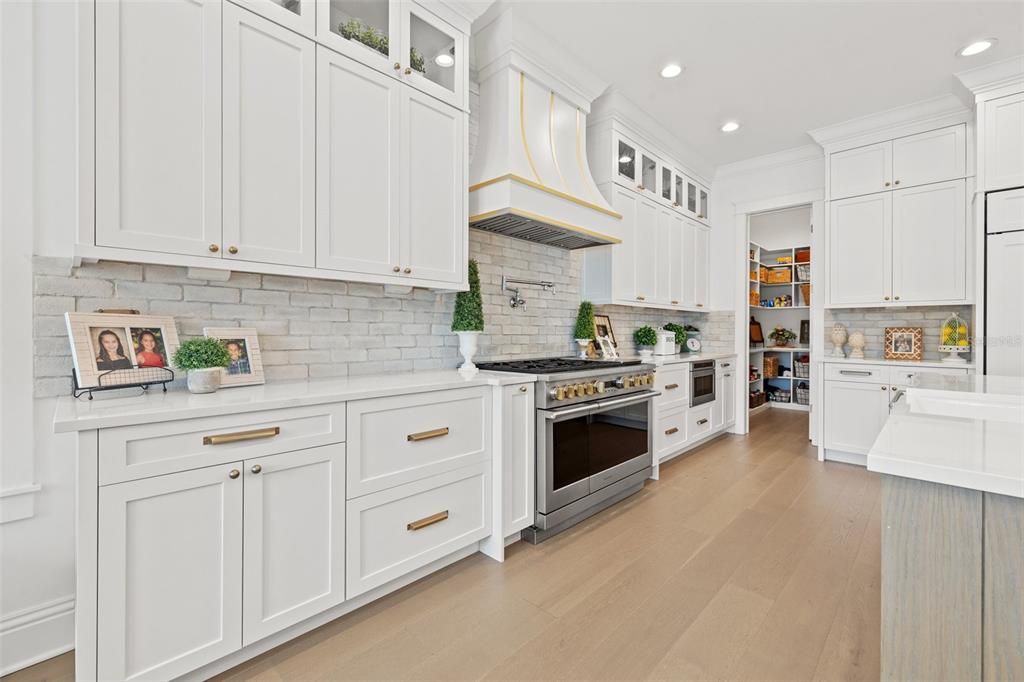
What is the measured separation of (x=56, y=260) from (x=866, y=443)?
17.3 ft

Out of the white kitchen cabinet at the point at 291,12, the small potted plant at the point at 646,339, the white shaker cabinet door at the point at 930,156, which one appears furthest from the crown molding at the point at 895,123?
the white kitchen cabinet at the point at 291,12

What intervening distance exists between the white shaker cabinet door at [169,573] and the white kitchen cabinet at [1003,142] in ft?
16.1

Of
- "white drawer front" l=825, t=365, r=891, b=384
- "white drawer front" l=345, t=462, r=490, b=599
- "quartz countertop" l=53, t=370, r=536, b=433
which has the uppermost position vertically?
"quartz countertop" l=53, t=370, r=536, b=433

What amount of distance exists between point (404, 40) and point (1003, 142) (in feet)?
13.5

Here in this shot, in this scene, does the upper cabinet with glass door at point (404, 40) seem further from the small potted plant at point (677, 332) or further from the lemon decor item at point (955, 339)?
the lemon decor item at point (955, 339)

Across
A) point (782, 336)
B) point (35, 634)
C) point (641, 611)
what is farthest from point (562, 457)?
point (782, 336)

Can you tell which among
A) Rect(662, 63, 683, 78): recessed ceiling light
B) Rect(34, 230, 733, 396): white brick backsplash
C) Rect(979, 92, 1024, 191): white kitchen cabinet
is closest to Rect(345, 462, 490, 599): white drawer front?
Rect(34, 230, 733, 396): white brick backsplash

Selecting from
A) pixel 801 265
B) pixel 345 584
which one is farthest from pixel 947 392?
pixel 801 265

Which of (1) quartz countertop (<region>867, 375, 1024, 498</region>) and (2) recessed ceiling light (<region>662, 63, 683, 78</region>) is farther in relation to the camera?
(2) recessed ceiling light (<region>662, 63, 683, 78</region>)

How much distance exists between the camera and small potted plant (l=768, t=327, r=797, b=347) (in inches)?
266

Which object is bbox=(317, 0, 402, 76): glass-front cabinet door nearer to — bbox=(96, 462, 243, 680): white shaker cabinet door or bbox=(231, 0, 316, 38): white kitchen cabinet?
bbox=(231, 0, 316, 38): white kitchen cabinet

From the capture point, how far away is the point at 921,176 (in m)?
3.68

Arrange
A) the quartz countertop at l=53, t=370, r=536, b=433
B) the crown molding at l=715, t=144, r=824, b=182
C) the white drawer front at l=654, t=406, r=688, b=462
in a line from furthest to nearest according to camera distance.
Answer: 1. the crown molding at l=715, t=144, r=824, b=182
2. the white drawer front at l=654, t=406, r=688, b=462
3. the quartz countertop at l=53, t=370, r=536, b=433

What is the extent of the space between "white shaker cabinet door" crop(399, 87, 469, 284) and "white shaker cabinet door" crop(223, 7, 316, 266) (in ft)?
1.46
